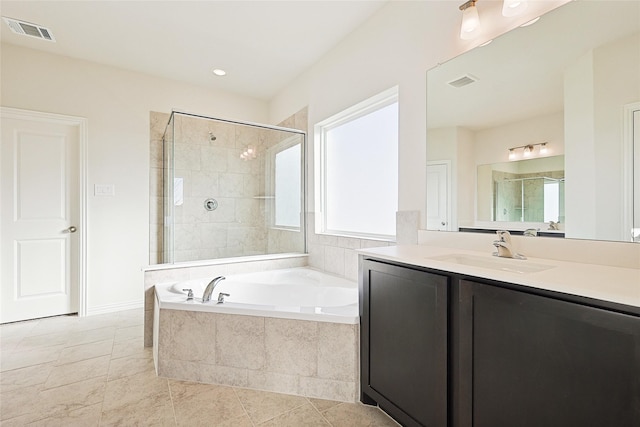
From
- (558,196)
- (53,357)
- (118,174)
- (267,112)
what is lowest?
(53,357)

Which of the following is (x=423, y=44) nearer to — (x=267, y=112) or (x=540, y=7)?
(x=540, y=7)

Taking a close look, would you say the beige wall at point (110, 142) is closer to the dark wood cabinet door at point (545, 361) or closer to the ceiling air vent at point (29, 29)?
the ceiling air vent at point (29, 29)

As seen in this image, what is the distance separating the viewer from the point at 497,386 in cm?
104

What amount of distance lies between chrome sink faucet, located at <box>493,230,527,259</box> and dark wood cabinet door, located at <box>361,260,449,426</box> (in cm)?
45

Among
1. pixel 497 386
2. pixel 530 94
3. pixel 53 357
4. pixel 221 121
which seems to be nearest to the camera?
pixel 497 386

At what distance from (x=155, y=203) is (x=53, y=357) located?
5.73ft

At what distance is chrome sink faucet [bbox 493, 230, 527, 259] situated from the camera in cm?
142

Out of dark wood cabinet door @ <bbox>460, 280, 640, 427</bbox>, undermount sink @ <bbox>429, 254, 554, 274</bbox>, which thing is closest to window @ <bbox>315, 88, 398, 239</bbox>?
undermount sink @ <bbox>429, 254, 554, 274</bbox>

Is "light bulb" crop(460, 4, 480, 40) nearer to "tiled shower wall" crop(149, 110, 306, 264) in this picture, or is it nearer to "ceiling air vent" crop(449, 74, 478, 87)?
"ceiling air vent" crop(449, 74, 478, 87)

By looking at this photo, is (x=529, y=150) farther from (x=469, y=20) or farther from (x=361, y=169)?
(x=361, y=169)

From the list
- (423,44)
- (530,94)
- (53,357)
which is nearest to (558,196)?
(530,94)

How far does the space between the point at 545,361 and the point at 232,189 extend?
9.86ft

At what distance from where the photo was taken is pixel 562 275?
1.02 meters

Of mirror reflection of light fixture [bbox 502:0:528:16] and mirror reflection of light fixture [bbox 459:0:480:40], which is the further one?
mirror reflection of light fixture [bbox 459:0:480:40]
